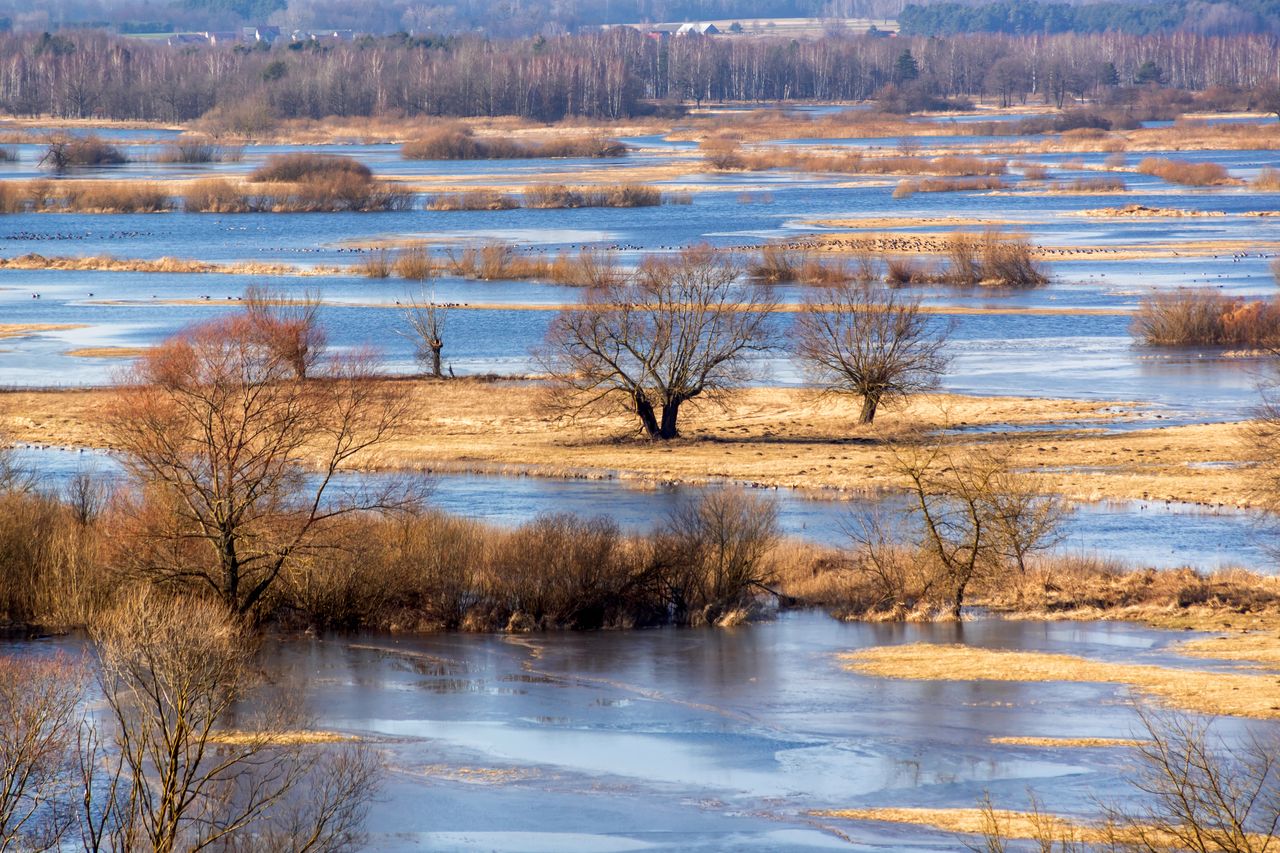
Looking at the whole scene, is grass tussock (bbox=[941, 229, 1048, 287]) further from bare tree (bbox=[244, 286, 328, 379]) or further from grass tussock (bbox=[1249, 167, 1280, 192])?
grass tussock (bbox=[1249, 167, 1280, 192])

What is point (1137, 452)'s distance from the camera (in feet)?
144

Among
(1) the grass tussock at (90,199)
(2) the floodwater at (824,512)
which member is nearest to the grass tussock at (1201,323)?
(2) the floodwater at (824,512)

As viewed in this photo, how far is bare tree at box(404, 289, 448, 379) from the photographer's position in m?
56.8

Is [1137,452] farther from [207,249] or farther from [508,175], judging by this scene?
[508,175]

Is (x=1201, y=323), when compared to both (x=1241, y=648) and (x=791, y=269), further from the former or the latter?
(x=1241, y=648)

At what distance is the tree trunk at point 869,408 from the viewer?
4938 cm

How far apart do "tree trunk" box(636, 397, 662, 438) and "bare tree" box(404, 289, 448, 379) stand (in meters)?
9.89

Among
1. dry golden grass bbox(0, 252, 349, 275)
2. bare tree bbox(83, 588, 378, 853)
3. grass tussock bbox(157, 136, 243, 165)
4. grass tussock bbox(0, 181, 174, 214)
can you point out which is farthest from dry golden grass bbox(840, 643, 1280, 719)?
grass tussock bbox(157, 136, 243, 165)

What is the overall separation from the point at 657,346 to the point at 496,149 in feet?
363

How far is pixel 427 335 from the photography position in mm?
57531

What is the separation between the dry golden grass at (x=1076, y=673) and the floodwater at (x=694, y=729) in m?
0.45

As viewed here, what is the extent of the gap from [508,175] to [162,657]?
120372 millimetres

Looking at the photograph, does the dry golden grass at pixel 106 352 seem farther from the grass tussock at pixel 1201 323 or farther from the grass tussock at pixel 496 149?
the grass tussock at pixel 496 149

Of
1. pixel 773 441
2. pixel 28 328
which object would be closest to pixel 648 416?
pixel 773 441
